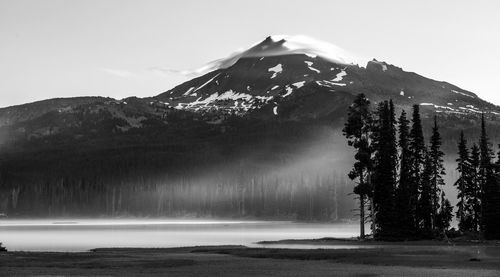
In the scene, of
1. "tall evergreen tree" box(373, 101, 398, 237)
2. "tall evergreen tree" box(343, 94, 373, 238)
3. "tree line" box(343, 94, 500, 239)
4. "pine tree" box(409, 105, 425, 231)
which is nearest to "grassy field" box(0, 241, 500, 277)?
"tree line" box(343, 94, 500, 239)

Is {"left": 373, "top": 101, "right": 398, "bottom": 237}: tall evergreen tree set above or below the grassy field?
above

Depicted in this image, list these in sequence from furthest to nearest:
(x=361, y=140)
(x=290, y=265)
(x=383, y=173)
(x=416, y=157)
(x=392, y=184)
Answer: (x=416, y=157), (x=392, y=184), (x=383, y=173), (x=361, y=140), (x=290, y=265)

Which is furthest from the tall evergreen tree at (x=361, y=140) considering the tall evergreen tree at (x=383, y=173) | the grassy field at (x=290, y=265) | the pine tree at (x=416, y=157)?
the grassy field at (x=290, y=265)

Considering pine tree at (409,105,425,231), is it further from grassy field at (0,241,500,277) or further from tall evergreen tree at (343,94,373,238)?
grassy field at (0,241,500,277)

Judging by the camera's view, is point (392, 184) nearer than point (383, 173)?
No

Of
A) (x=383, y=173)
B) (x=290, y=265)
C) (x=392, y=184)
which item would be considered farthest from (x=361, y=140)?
(x=290, y=265)

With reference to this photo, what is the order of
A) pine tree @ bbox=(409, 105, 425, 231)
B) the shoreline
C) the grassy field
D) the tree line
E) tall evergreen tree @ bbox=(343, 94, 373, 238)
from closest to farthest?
the grassy field
the shoreline
the tree line
tall evergreen tree @ bbox=(343, 94, 373, 238)
pine tree @ bbox=(409, 105, 425, 231)

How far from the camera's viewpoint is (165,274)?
4091 centimetres

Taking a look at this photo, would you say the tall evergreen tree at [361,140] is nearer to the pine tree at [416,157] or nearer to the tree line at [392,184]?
the tree line at [392,184]

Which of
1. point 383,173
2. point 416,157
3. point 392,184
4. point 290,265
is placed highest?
point 416,157

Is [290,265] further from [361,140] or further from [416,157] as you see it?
[416,157]

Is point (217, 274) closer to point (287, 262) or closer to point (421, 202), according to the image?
point (287, 262)

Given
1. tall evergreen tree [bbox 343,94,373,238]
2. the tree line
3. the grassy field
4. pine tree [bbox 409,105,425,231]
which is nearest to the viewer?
the grassy field

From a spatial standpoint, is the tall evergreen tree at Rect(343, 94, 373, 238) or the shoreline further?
the tall evergreen tree at Rect(343, 94, 373, 238)
